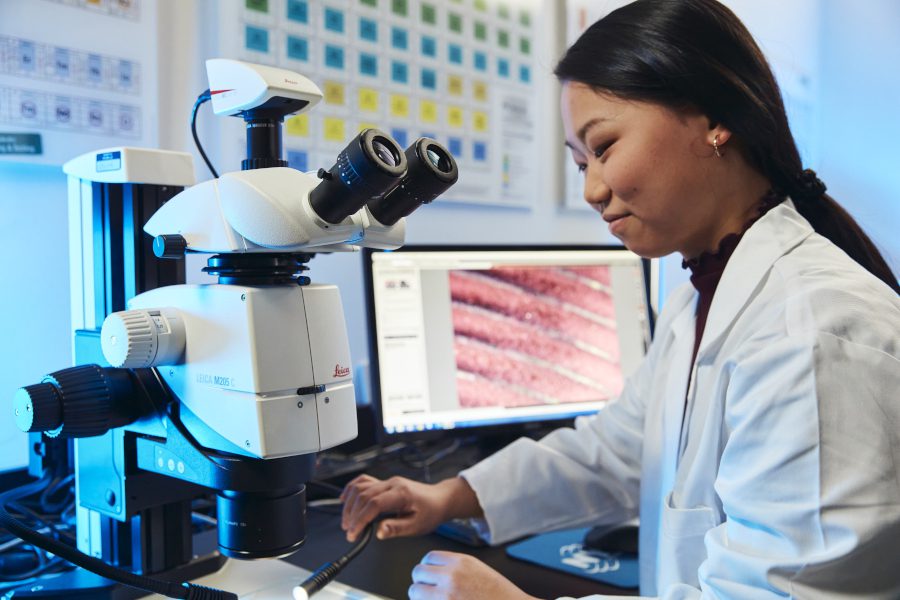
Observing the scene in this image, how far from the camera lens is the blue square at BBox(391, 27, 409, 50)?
62.4 inches

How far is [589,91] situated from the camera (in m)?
0.96

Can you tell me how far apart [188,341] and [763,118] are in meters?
0.73

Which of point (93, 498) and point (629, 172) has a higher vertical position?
point (629, 172)

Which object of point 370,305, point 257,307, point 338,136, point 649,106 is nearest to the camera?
point 257,307

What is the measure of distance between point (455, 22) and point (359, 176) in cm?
127

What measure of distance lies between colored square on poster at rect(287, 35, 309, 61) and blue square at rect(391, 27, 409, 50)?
227mm

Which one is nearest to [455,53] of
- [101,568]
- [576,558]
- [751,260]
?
[751,260]

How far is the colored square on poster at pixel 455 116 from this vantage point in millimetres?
1708

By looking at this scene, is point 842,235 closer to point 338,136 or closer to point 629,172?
point 629,172

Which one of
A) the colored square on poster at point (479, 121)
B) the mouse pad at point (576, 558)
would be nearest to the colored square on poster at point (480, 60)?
the colored square on poster at point (479, 121)

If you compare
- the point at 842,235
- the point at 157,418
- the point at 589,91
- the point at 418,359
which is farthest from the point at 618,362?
the point at 157,418

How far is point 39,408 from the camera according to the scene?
0.70 metres

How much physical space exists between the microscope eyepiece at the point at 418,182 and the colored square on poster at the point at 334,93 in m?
0.87

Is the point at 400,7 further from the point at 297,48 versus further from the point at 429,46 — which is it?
the point at 297,48
